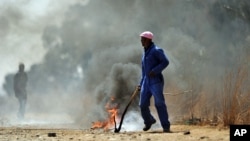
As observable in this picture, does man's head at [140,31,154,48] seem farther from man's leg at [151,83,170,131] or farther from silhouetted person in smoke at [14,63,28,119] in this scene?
silhouetted person in smoke at [14,63,28,119]

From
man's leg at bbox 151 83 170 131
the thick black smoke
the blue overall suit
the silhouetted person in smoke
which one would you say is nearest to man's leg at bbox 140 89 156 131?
the blue overall suit

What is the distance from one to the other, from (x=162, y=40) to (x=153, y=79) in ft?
32.7

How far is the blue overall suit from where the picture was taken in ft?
27.7

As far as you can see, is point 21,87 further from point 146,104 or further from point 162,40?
point 146,104

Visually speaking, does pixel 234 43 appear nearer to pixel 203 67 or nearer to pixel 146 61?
pixel 203 67

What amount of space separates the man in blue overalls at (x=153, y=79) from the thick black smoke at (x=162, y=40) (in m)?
5.45

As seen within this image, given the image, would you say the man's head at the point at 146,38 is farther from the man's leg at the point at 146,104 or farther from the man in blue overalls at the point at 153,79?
the man's leg at the point at 146,104

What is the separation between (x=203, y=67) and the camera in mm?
17625

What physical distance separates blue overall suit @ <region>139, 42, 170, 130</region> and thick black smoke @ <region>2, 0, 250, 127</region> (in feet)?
17.9

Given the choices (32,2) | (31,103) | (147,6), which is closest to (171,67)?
(147,6)

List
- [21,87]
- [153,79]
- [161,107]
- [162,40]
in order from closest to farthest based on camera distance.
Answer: [161,107] < [153,79] < [162,40] < [21,87]

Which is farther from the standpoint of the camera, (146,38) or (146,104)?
(146,104)

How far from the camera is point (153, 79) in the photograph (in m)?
8.57

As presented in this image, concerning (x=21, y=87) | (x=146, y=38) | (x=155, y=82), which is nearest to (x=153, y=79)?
(x=155, y=82)
